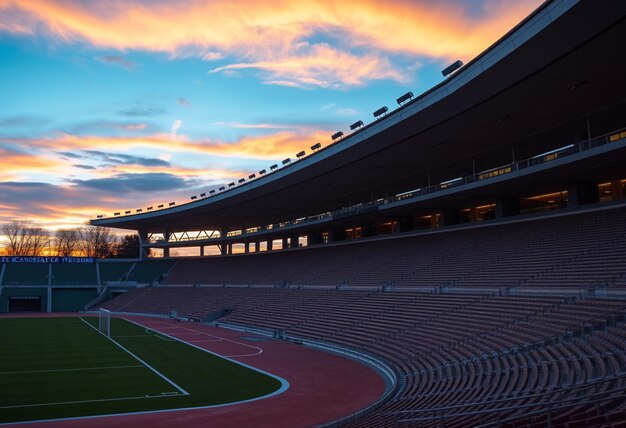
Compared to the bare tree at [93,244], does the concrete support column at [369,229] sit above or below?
below

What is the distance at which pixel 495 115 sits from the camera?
83.3ft

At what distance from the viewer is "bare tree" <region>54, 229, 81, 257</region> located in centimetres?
11438

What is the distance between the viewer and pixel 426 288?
3328 centimetres

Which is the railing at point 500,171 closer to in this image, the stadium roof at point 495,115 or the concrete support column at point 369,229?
the stadium roof at point 495,115

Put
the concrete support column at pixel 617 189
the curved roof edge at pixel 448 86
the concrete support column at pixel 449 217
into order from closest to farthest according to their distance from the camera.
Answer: the curved roof edge at pixel 448 86, the concrete support column at pixel 617 189, the concrete support column at pixel 449 217

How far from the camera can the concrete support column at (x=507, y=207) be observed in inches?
1462

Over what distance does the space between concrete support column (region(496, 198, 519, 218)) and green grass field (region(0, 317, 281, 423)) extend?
21.3 m

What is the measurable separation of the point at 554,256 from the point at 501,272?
308cm

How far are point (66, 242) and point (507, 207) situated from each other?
104 metres

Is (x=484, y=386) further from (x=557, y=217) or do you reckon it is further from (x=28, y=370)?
(x=28, y=370)

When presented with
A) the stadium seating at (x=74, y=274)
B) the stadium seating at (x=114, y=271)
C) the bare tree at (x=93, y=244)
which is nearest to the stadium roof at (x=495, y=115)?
the stadium seating at (x=114, y=271)

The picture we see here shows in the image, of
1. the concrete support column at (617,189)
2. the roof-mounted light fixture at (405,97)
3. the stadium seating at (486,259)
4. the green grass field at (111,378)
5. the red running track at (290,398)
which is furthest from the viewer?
the concrete support column at (617,189)

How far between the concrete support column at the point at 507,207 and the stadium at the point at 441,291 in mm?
159

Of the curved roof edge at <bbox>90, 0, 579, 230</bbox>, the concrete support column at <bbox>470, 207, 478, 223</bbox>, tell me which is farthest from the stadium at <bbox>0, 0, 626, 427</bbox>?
the concrete support column at <bbox>470, 207, 478, 223</bbox>
